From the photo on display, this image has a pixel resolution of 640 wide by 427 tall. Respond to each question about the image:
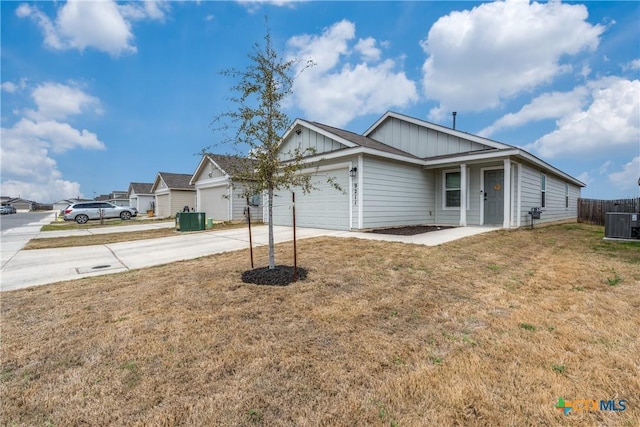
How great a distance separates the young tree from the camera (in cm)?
466

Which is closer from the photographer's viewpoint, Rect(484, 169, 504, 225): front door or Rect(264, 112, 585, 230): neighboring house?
Rect(264, 112, 585, 230): neighboring house

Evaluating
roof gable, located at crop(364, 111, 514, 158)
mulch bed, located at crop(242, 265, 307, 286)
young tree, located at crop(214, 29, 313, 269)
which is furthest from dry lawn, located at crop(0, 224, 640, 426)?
roof gable, located at crop(364, 111, 514, 158)

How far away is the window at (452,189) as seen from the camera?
1201cm

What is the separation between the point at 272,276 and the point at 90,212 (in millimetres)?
24568

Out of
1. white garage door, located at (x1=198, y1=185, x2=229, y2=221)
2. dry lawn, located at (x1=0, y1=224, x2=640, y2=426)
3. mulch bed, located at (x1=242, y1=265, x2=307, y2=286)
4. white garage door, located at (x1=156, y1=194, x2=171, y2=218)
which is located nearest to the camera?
dry lawn, located at (x1=0, y1=224, x2=640, y2=426)

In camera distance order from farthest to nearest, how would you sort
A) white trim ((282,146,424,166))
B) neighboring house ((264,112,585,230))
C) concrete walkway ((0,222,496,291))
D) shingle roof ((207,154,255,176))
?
1. neighboring house ((264,112,585,230))
2. white trim ((282,146,424,166))
3. concrete walkway ((0,222,496,291))
4. shingle roof ((207,154,255,176))

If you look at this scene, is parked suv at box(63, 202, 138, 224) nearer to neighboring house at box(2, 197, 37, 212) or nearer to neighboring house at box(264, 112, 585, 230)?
neighboring house at box(264, 112, 585, 230)

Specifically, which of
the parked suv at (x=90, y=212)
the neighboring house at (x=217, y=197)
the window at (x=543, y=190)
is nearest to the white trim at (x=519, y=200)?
the window at (x=543, y=190)

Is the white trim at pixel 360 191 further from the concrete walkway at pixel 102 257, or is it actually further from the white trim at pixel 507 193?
the white trim at pixel 507 193

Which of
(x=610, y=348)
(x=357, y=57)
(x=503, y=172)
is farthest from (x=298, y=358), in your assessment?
(x=357, y=57)

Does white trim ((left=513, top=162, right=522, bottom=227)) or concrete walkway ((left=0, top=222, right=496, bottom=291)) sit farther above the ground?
white trim ((left=513, top=162, right=522, bottom=227))

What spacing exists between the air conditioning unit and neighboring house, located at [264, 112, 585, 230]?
244 cm

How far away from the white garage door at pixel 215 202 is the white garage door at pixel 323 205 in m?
6.52

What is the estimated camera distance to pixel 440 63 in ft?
40.4
